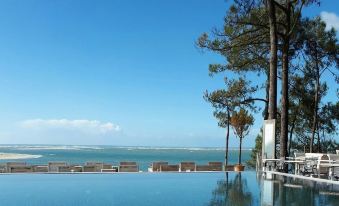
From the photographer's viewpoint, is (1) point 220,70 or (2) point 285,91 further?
(1) point 220,70

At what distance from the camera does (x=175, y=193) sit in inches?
452

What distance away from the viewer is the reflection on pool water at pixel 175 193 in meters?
9.86

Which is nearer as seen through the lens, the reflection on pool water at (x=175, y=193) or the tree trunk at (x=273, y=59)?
the reflection on pool water at (x=175, y=193)

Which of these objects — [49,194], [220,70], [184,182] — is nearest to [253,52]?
[220,70]

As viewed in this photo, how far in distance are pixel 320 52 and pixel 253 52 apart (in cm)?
420

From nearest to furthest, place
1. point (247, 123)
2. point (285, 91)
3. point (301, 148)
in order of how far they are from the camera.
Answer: point (285, 91)
point (247, 123)
point (301, 148)

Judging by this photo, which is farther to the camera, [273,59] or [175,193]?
[273,59]

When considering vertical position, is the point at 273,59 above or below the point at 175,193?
above

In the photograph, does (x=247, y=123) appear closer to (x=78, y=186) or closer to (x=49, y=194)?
(x=78, y=186)

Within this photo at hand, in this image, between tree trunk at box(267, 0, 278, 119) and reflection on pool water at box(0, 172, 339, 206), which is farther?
tree trunk at box(267, 0, 278, 119)

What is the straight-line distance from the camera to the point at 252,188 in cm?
1193

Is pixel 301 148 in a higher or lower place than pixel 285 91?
lower

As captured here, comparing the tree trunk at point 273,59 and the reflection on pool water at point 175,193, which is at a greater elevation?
the tree trunk at point 273,59

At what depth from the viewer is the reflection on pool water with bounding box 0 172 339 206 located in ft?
32.3
